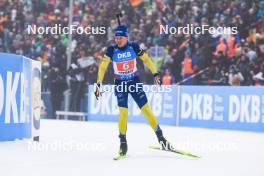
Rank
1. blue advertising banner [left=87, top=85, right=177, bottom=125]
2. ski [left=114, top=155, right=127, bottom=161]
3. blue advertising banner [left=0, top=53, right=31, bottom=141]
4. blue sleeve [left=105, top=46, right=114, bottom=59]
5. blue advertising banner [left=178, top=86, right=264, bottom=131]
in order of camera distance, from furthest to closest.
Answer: blue advertising banner [left=87, top=85, right=177, bottom=125] < blue advertising banner [left=178, top=86, right=264, bottom=131] < blue advertising banner [left=0, top=53, right=31, bottom=141] < blue sleeve [left=105, top=46, right=114, bottom=59] < ski [left=114, top=155, right=127, bottom=161]

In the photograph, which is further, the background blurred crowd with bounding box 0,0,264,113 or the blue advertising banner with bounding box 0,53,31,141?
the background blurred crowd with bounding box 0,0,264,113

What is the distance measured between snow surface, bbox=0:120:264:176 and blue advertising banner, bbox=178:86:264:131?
3.36m

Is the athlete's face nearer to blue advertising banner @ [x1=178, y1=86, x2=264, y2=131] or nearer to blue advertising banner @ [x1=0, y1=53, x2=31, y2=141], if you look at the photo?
blue advertising banner @ [x1=0, y1=53, x2=31, y2=141]

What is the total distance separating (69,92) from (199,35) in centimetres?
527

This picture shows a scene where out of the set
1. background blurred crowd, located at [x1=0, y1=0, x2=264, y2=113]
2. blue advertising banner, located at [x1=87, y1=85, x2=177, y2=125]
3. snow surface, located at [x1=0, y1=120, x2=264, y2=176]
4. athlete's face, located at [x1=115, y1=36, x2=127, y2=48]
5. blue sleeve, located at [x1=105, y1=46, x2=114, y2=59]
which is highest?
background blurred crowd, located at [x1=0, y1=0, x2=264, y2=113]

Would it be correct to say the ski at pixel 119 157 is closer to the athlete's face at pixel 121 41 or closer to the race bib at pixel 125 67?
the race bib at pixel 125 67

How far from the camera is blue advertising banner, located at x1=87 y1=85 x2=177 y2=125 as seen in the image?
57.4ft

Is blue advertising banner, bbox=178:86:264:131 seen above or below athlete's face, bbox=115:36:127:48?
below

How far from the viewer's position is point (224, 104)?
1627 centimetres
